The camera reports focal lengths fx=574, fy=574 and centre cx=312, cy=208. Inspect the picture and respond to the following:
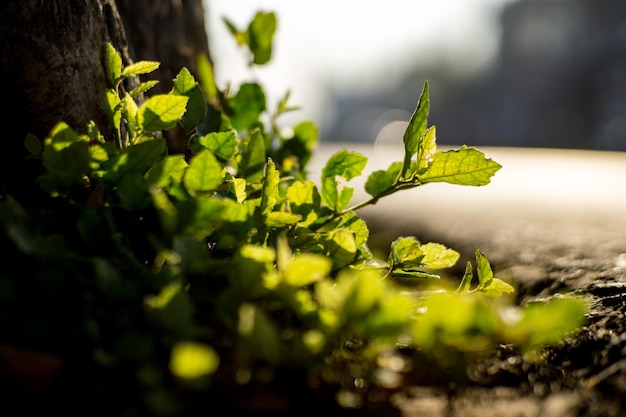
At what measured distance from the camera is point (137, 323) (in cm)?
79

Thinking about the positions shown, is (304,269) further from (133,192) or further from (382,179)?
(382,179)

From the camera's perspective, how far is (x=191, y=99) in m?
1.08

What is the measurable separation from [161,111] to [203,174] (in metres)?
0.19

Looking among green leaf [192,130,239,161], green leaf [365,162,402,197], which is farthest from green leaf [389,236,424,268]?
green leaf [192,130,239,161]

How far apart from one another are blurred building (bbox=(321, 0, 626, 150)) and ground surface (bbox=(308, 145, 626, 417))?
2235cm

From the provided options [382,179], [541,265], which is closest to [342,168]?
[382,179]

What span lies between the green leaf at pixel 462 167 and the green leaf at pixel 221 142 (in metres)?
0.35

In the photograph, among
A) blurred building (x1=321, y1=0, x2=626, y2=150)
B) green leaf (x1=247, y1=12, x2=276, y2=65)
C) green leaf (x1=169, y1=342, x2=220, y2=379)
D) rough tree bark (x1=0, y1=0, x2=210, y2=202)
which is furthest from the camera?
blurred building (x1=321, y1=0, x2=626, y2=150)

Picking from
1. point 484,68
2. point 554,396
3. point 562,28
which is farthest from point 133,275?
point 484,68

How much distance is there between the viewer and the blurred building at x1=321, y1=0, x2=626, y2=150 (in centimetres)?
2886

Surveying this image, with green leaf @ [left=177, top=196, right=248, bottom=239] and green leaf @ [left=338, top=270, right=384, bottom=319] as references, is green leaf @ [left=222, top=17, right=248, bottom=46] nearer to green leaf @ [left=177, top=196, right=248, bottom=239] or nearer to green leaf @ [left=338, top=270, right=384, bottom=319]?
green leaf @ [left=177, top=196, right=248, bottom=239]

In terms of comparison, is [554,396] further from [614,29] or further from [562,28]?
[562,28]

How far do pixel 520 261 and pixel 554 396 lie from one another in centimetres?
82

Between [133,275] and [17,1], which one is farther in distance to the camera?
[17,1]
